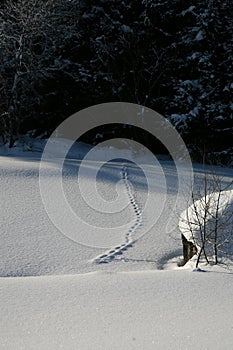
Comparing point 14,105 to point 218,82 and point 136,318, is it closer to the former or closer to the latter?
point 218,82

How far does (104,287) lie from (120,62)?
13832 mm

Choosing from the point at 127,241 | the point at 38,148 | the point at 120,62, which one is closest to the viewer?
the point at 127,241

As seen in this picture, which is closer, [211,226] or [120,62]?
[211,226]

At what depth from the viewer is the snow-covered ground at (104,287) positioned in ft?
9.77

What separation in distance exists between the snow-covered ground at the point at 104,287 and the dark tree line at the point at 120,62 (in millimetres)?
7856

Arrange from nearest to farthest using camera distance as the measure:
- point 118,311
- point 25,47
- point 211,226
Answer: point 118,311
point 211,226
point 25,47

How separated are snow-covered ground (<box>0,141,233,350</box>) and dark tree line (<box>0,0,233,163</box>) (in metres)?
7.86

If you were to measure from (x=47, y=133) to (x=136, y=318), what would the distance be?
1492cm

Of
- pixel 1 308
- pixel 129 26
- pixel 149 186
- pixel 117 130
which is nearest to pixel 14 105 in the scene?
pixel 117 130

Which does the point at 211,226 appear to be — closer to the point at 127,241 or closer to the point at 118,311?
the point at 127,241

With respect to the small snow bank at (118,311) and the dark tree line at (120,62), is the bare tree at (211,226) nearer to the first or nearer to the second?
the small snow bank at (118,311)

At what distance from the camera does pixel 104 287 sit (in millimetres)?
3928


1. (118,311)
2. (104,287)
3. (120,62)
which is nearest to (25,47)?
(120,62)

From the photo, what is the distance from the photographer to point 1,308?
3.44 meters
